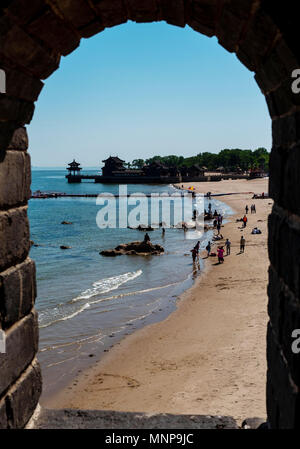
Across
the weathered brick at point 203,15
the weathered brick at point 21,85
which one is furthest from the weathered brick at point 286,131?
A: the weathered brick at point 21,85

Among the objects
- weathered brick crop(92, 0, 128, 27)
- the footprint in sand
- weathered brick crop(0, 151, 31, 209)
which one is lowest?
the footprint in sand

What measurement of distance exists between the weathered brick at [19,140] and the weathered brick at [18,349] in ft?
4.64

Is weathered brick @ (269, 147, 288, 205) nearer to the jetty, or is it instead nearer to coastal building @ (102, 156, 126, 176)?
the jetty

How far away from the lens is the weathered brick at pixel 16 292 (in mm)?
3100

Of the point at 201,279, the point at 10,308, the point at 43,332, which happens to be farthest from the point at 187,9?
the point at 201,279

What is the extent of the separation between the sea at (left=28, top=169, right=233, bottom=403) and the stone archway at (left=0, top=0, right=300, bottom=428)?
6830mm

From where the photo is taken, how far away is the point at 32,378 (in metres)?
3.60

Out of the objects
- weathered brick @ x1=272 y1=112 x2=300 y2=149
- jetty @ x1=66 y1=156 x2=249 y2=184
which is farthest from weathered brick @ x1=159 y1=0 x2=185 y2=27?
jetty @ x1=66 y1=156 x2=249 y2=184

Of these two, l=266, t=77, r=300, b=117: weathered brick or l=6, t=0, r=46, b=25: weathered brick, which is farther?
l=6, t=0, r=46, b=25: weathered brick

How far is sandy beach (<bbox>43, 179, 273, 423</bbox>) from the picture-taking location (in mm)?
Answer: 8078

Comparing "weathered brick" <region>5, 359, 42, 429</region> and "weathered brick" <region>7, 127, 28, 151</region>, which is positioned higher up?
"weathered brick" <region>7, 127, 28, 151</region>

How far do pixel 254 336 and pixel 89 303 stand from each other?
7.29m

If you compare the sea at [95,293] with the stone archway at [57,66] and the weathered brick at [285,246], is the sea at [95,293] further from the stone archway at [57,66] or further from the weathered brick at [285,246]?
the weathered brick at [285,246]

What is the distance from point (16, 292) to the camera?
3.29 meters
